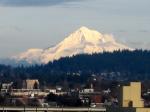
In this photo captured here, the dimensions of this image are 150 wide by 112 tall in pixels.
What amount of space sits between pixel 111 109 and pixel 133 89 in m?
1.92

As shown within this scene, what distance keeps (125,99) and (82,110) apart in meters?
61.0

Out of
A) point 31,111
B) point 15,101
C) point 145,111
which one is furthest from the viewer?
point 15,101

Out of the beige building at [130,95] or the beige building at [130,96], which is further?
the beige building at [130,95]

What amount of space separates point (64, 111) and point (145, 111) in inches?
2485

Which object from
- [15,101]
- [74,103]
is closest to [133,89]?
[74,103]

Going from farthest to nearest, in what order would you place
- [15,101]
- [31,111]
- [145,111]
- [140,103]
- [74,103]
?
[15,101] → [74,103] → [31,111] → [140,103] → [145,111]

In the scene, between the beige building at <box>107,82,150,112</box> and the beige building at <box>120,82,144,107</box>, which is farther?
the beige building at <box>120,82,144,107</box>

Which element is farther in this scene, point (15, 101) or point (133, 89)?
point (15, 101)

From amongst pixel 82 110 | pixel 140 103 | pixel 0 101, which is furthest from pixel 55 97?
pixel 140 103

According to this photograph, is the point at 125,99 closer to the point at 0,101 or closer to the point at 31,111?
the point at 31,111

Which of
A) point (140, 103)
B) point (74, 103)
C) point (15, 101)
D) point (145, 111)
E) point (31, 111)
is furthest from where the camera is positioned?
point (15, 101)

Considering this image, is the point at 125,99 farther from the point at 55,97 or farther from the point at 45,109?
the point at 55,97

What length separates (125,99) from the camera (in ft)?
213

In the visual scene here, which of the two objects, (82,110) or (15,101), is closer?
(82,110)
